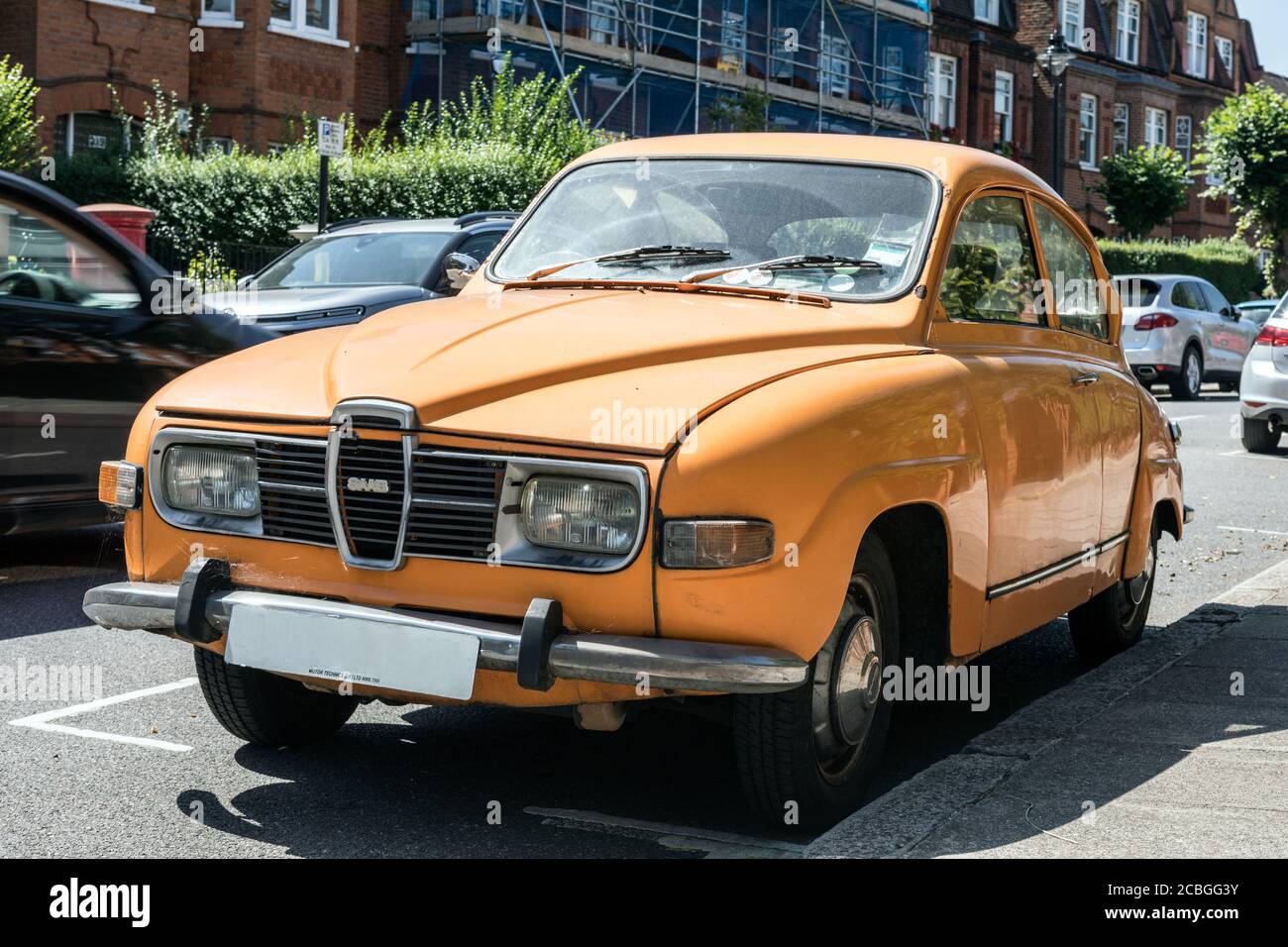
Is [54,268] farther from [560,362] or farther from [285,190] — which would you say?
[285,190]

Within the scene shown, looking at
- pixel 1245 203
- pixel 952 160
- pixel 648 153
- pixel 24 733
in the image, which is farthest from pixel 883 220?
pixel 1245 203

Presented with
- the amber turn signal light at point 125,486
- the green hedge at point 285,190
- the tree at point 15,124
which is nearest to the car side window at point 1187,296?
the green hedge at point 285,190

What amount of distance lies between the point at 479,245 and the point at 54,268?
483cm

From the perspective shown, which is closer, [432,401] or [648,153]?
[432,401]

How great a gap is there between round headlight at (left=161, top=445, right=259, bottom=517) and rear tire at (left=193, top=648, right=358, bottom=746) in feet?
1.73

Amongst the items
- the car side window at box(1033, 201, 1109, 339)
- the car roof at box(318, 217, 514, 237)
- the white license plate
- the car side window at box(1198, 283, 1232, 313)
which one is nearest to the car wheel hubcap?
the white license plate

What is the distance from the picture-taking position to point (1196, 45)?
5900cm

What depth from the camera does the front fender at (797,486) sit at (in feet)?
12.4

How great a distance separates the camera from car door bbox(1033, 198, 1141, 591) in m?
6.00

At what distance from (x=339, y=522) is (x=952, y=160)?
8.10 feet

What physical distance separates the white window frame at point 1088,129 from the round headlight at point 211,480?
5071 cm

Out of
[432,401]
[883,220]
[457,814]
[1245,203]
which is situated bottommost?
[457,814]

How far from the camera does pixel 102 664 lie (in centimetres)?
634

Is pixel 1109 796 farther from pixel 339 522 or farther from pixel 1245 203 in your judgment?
pixel 1245 203
